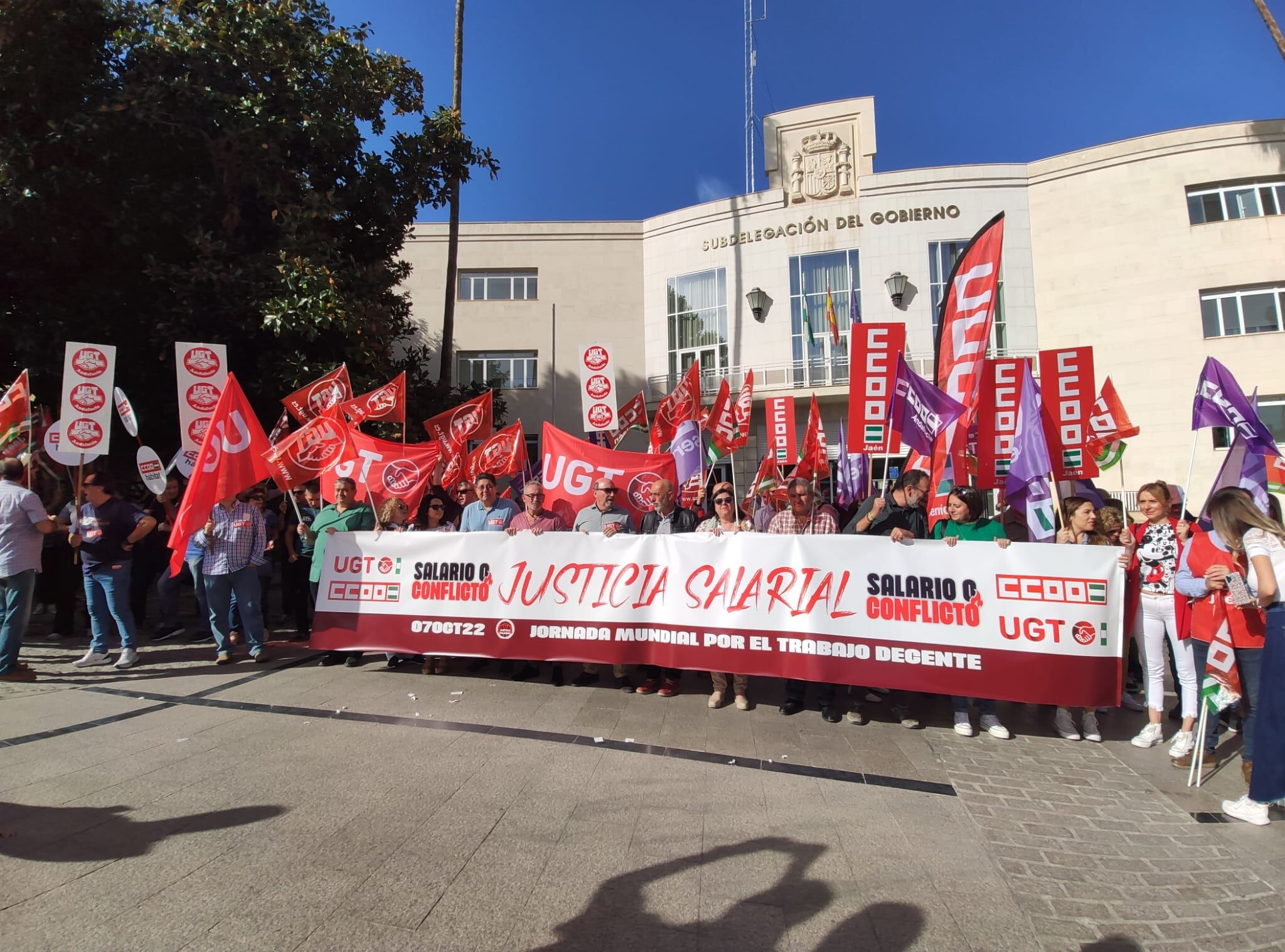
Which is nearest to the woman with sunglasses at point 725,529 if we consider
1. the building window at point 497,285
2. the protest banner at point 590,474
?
the protest banner at point 590,474

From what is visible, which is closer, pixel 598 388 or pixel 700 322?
pixel 598 388

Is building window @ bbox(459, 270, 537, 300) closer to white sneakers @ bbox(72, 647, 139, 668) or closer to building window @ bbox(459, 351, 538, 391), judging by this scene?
building window @ bbox(459, 351, 538, 391)

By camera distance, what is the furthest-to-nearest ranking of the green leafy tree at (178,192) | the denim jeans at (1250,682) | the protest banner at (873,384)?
the green leafy tree at (178,192)
the protest banner at (873,384)
the denim jeans at (1250,682)

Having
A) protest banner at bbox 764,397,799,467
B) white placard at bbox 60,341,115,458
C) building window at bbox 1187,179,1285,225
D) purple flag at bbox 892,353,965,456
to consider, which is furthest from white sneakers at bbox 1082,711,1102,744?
building window at bbox 1187,179,1285,225

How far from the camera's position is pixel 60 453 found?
7.19m

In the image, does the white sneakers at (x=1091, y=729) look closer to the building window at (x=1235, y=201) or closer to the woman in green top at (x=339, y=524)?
the woman in green top at (x=339, y=524)

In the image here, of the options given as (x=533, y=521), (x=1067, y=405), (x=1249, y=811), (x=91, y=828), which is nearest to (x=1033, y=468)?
(x=1067, y=405)

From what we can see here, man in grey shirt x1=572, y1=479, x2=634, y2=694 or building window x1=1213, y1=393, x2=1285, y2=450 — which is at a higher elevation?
building window x1=1213, y1=393, x2=1285, y2=450

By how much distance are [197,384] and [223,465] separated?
1851 mm

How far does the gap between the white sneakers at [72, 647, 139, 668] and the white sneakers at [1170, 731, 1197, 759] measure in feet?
29.6

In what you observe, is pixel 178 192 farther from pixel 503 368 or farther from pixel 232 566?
pixel 503 368

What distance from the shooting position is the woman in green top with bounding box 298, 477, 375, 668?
22.2 feet

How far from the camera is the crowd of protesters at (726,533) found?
3.83m

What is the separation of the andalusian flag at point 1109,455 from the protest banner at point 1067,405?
8.95ft
